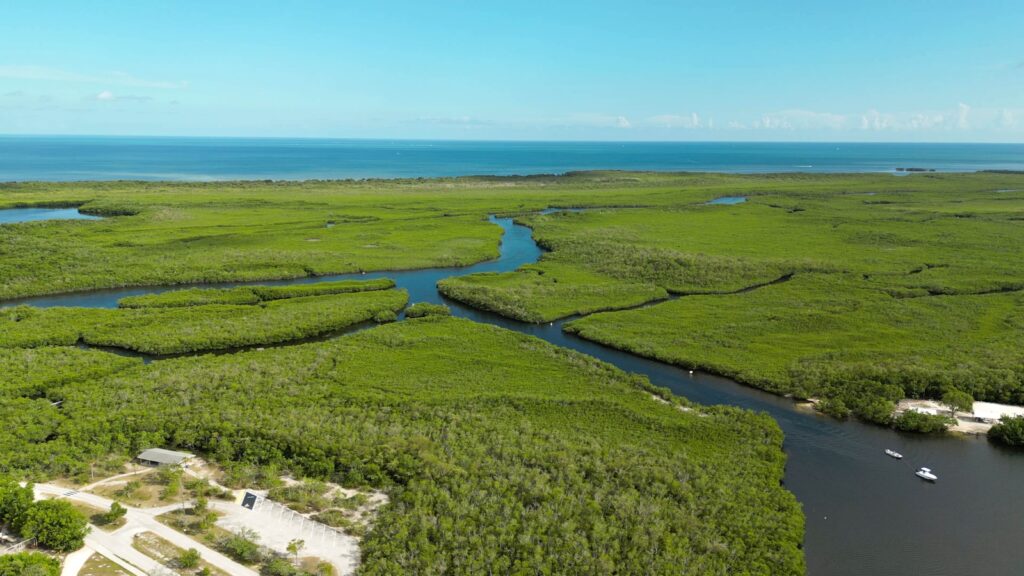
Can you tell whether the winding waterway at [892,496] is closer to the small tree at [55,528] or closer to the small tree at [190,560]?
the small tree at [190,560]

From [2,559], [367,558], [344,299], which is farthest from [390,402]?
[344,299]

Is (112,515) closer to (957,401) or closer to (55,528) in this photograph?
(55,528)

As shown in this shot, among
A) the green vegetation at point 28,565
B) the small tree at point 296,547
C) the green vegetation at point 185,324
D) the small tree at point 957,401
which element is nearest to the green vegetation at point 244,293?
the green vegetation at point 185,324

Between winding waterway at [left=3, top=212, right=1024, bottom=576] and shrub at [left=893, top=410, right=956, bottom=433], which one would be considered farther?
shrub at [left=893, top=410, right=956, bottom=433]

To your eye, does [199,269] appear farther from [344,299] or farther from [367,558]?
[367,558]

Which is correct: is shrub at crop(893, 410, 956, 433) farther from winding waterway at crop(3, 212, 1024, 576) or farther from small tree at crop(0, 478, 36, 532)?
small tree at crop(0, 478, 36, 532)

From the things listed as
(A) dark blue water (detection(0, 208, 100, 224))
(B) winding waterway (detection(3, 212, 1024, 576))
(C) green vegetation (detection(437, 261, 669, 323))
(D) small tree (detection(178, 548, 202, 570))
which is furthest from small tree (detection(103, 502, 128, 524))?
(A) dark blue water (detection(0, 208, 100, 224))
